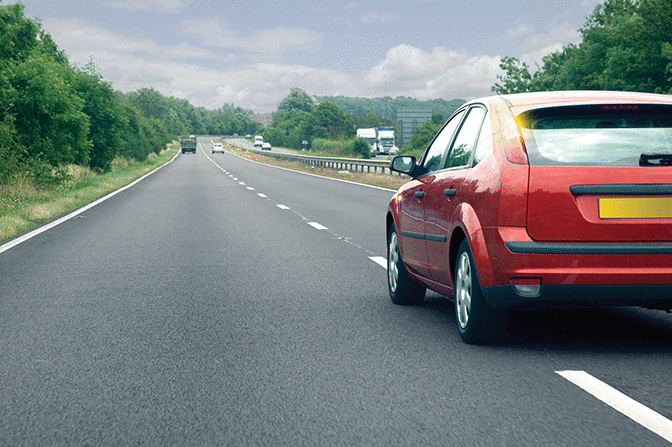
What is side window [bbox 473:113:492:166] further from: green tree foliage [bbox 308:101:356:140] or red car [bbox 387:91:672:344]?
green tree foliage [bbox 308:101:356:140]

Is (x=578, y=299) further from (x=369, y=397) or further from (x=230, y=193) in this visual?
(x=230, y=193)

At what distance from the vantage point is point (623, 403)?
13.6 ft

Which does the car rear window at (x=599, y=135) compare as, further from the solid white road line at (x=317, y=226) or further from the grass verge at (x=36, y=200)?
the grass verge at (x=36, y=200)

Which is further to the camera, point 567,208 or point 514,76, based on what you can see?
point 514,76

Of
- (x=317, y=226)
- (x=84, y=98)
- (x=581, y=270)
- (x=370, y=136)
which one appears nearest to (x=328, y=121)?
(x=370, y=136)

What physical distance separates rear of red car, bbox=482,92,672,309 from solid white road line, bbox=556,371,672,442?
53cm

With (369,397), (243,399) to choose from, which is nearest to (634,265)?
(369,397)

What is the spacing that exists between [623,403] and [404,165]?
3.11 meters

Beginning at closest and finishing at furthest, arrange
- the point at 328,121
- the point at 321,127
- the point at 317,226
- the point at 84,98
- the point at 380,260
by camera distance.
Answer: the point at 380,260 → the point at 317,226 → the point at 84,98 → the point at 321,127 → the point at 328,121

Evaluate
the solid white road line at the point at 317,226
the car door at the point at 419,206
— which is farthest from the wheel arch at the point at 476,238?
the solid white road line at the point at 317,226

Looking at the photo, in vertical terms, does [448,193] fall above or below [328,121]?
above

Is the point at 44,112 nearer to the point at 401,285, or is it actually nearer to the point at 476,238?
the point at 401,285

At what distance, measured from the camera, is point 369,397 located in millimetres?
4340

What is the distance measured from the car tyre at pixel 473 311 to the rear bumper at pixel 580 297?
178mm
